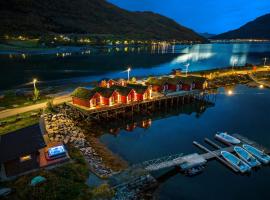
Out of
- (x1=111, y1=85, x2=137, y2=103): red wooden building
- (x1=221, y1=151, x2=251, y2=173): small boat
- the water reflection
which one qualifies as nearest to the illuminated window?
the water reflection

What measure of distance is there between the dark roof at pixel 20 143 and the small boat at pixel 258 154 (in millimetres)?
30147

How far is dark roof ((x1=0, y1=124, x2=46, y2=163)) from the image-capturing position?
93.2 ft

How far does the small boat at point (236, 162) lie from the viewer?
1331 inches

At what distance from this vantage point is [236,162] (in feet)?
115

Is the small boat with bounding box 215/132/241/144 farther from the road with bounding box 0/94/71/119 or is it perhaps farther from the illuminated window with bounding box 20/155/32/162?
the road with bounding box 0/94/71/119

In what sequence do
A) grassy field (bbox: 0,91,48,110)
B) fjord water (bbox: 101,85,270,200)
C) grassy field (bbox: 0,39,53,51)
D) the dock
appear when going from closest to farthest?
the dock, fjord water (bbox: 101,85,270,200), grassy field (bbox: 0,91,48,110), grassy field (bbox: 0,39,53,51)

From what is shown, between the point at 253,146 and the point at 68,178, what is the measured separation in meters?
29.2

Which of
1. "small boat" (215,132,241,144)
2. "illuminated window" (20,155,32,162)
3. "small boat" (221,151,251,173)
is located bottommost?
"small boat" (221,151,251,173)

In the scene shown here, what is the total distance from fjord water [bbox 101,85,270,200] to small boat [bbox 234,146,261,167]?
1.14m

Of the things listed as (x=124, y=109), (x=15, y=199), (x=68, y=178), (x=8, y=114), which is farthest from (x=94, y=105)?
(x=15, y=199)

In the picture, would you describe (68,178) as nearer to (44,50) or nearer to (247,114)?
(247,114)

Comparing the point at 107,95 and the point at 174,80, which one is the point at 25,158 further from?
the point at 174,80

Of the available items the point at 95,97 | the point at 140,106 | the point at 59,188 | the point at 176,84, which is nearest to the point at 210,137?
the point at 140,106

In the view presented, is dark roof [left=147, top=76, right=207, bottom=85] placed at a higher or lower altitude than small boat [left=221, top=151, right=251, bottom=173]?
higher
